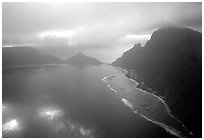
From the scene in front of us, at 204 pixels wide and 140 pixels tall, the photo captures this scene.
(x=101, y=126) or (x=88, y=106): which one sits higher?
(x=101, y=126)

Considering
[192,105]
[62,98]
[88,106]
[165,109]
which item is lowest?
[62,98]

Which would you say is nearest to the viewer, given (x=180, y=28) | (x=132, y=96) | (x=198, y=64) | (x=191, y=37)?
(x=198, y=64)

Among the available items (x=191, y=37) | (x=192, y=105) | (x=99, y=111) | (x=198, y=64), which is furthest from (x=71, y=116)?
(x=191, y=37)

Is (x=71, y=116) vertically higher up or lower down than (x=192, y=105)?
lower down

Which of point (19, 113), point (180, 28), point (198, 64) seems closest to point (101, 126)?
point (19, 113)

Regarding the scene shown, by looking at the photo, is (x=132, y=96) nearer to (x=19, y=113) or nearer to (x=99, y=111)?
(x=99, y=111)

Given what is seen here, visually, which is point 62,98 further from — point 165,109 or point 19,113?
point 165,109

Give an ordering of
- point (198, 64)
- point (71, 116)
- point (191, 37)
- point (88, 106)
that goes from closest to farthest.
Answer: point (71, 116)
point (88, 106)
point (198, 64)
point (191, 37)

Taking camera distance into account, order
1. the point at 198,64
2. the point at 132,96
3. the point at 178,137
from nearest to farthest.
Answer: the point at 178,137 < the point at 198,64 < the point at 132,96

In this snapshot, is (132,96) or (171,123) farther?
(132,96)
